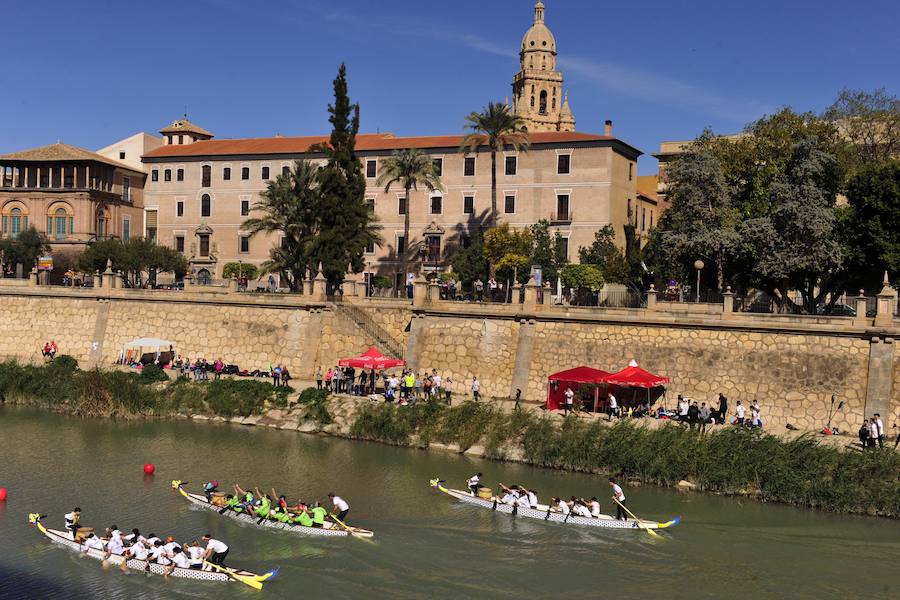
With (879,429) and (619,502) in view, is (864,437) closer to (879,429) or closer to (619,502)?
(879,429)

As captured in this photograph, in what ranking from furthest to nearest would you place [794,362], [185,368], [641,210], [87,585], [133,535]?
[641,210] → [185,368] → [794,362] → [133,535] → [87,585]

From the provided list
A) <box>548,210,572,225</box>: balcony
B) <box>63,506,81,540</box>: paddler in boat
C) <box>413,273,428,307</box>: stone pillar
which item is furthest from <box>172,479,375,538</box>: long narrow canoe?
<box>548,210,572,225</box>: balcony

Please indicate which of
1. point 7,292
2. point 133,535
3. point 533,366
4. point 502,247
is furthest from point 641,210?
point 133,535

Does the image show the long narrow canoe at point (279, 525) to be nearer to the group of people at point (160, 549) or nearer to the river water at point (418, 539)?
the river water at point (418, 539)

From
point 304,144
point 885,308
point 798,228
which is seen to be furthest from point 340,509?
point 304,144

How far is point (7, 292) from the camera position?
54.9 m

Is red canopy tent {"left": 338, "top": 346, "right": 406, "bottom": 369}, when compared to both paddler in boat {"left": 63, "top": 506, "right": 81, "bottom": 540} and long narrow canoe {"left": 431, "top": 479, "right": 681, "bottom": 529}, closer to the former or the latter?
long narrow canoe {"left": 431, "top": 479, "right": 681, "bottom": 529}

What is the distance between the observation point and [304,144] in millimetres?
73375

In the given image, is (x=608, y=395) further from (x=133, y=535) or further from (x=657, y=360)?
(x=133, y=535)

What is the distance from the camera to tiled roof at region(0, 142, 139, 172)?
77.1 m

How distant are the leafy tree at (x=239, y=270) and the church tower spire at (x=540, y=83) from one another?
55948mm

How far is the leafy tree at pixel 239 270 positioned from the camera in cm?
6825

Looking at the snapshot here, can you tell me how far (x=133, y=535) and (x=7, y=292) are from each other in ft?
118

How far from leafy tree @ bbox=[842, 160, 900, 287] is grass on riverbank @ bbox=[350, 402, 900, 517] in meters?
14.9
